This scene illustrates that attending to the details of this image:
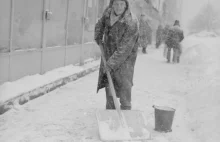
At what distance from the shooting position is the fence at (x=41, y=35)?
5820 mm

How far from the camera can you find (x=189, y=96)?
7.45 m

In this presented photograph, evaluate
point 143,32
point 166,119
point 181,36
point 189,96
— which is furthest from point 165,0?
point 166,119

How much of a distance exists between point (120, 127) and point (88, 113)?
5.02ft

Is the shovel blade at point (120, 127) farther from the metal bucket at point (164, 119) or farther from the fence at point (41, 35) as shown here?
the fence at point (41, 35)

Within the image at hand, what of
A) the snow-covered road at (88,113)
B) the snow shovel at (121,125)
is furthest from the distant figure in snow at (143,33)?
the snow shovel at (121,125)

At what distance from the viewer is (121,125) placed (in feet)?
13.7

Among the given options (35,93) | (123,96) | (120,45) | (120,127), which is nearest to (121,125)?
(120,127)

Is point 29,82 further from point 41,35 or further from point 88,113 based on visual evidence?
point 88,113

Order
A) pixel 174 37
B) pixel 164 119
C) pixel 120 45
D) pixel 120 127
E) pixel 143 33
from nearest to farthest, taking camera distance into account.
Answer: pixel 120 127 → pixel 120 45 → pixel 164 119 → pixel 174 37 → pixel 143 33

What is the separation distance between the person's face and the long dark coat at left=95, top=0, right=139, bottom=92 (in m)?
0.06

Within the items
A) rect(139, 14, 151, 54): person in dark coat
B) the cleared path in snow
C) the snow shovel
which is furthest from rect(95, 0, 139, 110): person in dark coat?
rect(139, 14, 151, 54): person in dark coat

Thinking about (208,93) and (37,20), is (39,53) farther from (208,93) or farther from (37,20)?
(208,93)

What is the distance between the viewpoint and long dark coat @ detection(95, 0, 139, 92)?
4320mm

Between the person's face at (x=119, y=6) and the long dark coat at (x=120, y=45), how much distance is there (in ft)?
0.21
